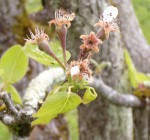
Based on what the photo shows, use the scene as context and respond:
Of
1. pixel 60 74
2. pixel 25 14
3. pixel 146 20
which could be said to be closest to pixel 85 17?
pixel 60 74

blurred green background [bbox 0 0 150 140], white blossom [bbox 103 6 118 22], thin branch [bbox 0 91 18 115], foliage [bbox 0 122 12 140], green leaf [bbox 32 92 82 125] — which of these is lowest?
green leaf [bbox 32 92 82 125]

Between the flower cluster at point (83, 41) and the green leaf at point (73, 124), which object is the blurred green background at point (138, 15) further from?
the flower cluster at point (83, 41)

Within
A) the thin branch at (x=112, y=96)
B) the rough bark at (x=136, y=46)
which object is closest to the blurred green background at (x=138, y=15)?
the rough bark at (x=136, y=46)

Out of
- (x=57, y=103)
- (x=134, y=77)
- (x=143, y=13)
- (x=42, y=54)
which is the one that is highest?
(x=143, y=13)

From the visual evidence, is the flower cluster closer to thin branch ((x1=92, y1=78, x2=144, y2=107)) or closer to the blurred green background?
thin branch ((x1=92, y1=78, x2=144, y2=107))

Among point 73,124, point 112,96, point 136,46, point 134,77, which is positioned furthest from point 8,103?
point 73,124

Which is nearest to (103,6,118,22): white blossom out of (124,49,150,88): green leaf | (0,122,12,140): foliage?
(0,122,12,140): foliage

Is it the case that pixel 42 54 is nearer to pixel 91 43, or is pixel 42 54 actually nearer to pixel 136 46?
pixel 91 43

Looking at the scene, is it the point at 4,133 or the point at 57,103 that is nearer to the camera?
the point at 57,103
